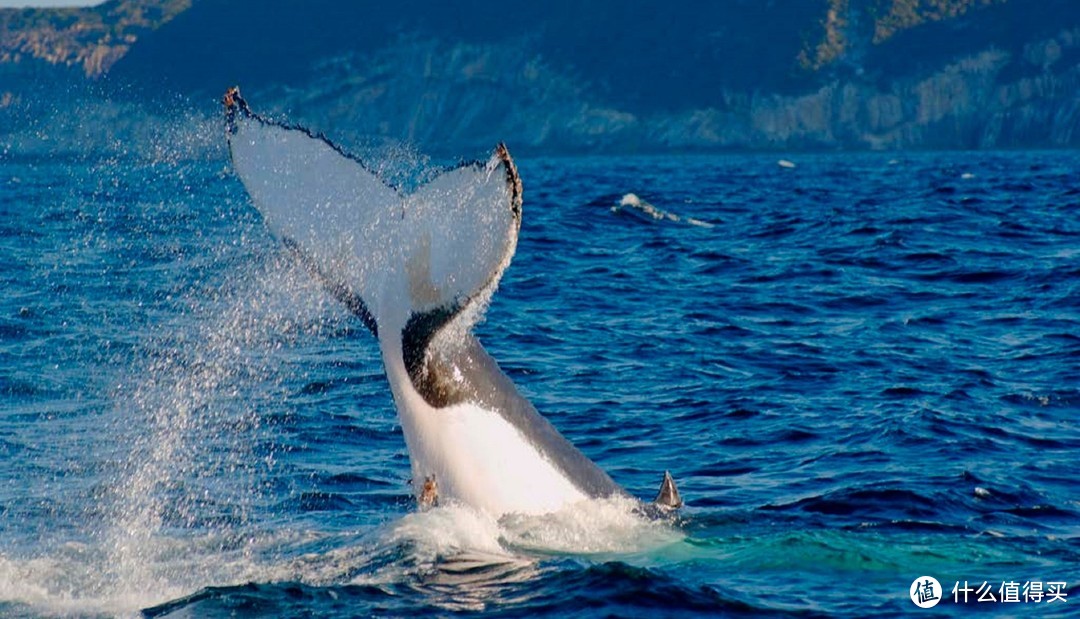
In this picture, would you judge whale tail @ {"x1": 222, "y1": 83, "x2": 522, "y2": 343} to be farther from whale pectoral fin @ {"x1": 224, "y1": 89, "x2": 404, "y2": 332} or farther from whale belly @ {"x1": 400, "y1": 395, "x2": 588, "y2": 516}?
whale belly @ {"x1": 400, "y1": 395, "x2": 588, "y2": 516}

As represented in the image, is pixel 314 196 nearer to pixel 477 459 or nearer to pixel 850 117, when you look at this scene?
pixel 477 459

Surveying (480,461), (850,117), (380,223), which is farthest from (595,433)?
(850,117)

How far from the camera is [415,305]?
725cm

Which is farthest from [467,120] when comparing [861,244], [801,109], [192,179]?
[861,244]

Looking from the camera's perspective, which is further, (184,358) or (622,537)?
(184,358)

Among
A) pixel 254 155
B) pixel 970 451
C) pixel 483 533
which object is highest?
pixel 254 155

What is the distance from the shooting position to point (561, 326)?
1897cm

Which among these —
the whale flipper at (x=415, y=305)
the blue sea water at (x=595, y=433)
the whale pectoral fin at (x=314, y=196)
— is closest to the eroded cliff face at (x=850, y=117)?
the blue sea water at (x=595, y=433)

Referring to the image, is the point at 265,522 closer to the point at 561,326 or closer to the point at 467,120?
the point at 561,326

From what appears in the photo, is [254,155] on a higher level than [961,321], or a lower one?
higher

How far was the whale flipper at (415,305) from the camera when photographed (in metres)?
7.18

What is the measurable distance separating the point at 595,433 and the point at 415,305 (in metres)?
6.16

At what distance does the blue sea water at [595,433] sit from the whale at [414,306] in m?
0.25

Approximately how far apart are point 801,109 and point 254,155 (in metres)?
187
